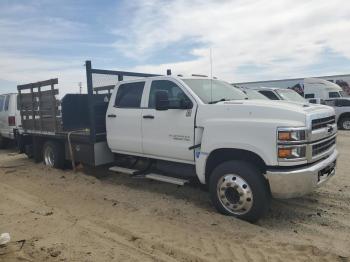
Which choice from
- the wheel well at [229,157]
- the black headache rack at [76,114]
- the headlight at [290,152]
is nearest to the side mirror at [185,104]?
the wheel well at [229,157]

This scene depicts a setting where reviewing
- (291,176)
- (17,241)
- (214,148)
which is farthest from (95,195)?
(291,176)

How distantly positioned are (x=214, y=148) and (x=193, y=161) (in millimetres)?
688

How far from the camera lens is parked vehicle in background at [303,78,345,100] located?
19.8m

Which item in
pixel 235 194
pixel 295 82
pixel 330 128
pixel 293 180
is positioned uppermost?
pixel 295 82

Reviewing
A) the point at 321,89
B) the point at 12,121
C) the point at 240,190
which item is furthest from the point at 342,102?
the point at 240,190

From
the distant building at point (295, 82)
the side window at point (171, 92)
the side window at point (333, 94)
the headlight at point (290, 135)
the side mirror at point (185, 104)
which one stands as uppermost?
the distant building at point (295, 82)

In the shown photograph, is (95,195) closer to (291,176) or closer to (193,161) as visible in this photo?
(193,161)

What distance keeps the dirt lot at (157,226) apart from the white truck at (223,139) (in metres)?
0.39

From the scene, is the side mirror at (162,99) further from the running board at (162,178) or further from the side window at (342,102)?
the side window at (342,102)

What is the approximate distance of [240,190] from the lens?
4824 mm

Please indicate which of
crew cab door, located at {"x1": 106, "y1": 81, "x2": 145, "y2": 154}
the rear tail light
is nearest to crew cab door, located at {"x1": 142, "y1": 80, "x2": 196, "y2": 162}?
crew cab door, located at {"x1": 106, "y1": 81, "x2": 145, "y2": 154}

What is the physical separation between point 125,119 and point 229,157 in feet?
7.64

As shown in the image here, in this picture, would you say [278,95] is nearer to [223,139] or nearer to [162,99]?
[162,99]

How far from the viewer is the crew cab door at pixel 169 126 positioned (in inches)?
221
